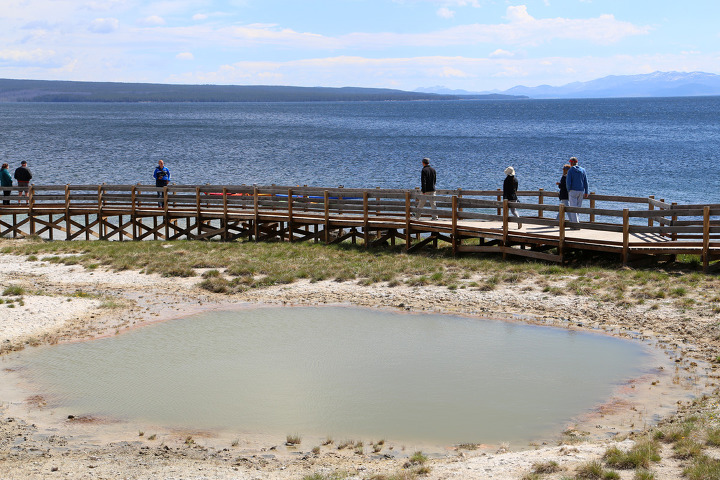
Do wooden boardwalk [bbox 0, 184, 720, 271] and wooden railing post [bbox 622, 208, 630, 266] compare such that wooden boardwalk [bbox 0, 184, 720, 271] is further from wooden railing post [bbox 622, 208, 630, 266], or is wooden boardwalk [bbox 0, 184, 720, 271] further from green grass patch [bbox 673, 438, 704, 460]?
green grass patch [bbox 673, 438, 704, 460]

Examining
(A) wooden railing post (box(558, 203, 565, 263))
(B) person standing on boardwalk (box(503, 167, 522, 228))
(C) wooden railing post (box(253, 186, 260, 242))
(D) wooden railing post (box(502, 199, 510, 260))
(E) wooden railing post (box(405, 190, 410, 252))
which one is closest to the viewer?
(A) wooden railing post (box(558, 203, 565, 263))

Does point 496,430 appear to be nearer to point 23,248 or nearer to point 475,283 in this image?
point 475,283

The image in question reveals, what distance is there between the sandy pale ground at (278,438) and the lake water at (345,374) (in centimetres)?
45

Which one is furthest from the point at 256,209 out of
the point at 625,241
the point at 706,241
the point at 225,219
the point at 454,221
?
the point at 706,241

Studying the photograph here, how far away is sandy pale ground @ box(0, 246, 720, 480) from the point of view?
9.59m

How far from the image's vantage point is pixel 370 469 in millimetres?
9547

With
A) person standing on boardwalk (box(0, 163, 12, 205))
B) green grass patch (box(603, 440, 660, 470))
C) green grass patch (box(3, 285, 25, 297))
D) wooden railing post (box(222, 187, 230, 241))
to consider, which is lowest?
green grass patch (box(3, 285, 25, 297))

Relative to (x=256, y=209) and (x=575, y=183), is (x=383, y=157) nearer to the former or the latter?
(x=256, y=209)

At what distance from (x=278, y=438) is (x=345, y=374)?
117 inches

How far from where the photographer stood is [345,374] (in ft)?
44.9

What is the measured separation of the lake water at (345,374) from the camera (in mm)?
11539

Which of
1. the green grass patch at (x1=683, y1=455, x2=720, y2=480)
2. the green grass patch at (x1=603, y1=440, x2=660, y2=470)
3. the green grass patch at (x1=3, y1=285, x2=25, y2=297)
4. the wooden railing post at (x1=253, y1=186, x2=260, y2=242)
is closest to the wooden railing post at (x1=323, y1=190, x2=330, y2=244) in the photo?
the wooden railing post at (x1=253, y1=186, x2=260, y2=242)

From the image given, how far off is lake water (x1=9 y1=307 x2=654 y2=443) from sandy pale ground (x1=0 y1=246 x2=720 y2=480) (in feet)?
1.47

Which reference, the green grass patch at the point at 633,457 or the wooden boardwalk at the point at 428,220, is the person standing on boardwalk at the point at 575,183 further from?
the green grass patch at the point at 633,457
